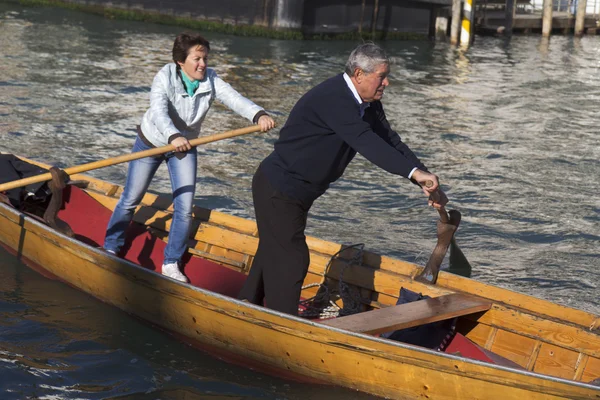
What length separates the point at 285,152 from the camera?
5.89m

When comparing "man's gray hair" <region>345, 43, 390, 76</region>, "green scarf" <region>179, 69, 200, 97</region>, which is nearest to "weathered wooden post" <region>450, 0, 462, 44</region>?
"green scarf" <region>179, 69, 200, 97</region>

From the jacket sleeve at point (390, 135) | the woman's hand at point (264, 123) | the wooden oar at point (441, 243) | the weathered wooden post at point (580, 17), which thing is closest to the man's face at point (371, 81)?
the jacket sleeve at point (390, 135)

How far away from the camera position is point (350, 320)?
20.4ft

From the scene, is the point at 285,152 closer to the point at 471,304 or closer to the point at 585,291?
the point at 471,304

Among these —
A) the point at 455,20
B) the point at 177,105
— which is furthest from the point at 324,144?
the point at 455,20

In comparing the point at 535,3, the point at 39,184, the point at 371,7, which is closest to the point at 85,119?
the point at 39,184

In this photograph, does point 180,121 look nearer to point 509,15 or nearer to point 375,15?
point 375,15

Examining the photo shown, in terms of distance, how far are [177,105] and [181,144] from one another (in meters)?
0.46

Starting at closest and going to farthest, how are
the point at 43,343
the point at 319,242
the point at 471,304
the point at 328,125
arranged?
the point at 328,125, the point at 471,304, the point at 43,343, the point at 319,242

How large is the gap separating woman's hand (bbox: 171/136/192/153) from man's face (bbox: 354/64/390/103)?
4.96 feet

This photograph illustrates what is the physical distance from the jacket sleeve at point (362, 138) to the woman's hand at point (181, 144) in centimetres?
138

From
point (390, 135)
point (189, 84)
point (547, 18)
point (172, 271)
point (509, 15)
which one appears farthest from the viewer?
point (509, 15)

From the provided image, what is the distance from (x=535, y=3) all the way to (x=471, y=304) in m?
27.7

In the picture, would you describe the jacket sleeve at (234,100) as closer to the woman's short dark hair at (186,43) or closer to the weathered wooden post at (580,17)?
the woman's short dark hair at (186,43)
